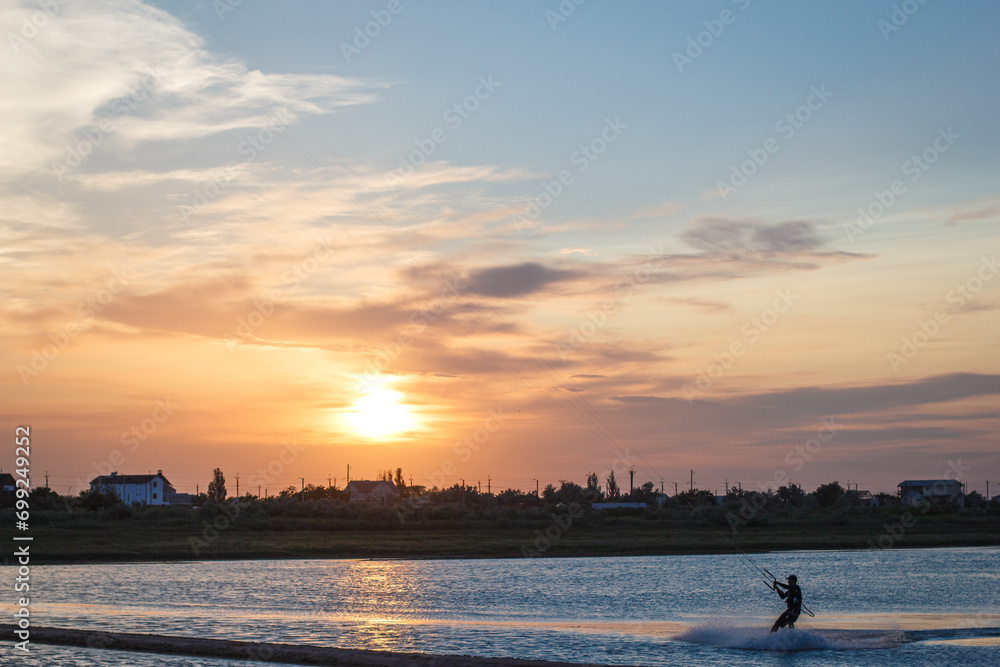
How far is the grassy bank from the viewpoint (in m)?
72.9

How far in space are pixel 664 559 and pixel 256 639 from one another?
5264 centimetres

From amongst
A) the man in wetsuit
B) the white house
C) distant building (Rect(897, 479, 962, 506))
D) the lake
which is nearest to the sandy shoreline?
the lake

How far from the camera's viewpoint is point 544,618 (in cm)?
3394

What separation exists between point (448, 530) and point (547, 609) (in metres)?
62.6

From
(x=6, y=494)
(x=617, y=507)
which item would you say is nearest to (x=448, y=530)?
(x=617, y=507)

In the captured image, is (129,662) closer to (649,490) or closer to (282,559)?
(282,559)

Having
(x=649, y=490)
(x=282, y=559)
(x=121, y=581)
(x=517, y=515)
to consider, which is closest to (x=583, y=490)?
(x=649, y=490)

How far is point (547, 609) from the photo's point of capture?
3728 cm

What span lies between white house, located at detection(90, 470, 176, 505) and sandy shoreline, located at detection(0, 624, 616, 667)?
5754 inches

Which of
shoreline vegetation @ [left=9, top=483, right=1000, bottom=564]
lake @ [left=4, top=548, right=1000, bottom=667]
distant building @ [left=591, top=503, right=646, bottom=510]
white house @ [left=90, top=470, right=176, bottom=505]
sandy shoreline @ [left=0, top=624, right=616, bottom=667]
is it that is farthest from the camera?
white house @ [left=90, top=470, right=176, bottom=505]

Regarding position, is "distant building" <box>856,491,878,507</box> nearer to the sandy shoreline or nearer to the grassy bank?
the grassy bank

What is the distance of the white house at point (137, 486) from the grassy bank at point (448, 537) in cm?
7106

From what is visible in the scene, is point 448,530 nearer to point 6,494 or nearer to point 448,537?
point 448,537

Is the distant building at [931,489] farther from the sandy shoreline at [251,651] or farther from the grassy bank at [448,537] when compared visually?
the sandy shoreline at [251,651]
